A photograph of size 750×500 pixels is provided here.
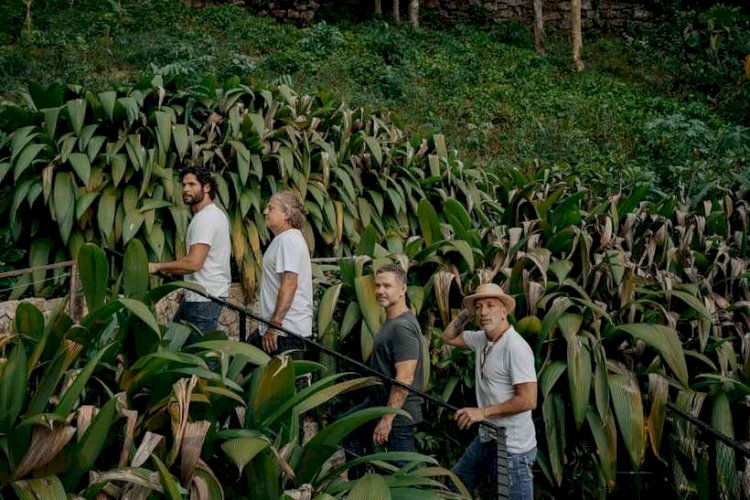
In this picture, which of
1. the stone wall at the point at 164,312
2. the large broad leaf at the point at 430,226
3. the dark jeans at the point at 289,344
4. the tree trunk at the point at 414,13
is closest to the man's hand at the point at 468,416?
the dark jeans at the point at 289,344

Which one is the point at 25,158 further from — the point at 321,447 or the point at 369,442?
the point at 321,447

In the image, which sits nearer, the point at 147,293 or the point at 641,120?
the point at 147,293

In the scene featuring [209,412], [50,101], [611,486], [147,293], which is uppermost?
[50,101]

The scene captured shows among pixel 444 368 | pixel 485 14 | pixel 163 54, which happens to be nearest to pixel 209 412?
pixel 444 368

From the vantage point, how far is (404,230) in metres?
8.70

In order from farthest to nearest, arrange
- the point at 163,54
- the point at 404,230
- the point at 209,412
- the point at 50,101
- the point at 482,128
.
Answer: the point at 163,54 < the point at 482,128 < the point at 404,230 < the point at 50,101 < the point at 209,412

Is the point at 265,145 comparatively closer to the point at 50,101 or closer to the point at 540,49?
the point at 50,101

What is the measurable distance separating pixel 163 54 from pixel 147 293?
1157 cm

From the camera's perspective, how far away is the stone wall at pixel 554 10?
71.9 feet

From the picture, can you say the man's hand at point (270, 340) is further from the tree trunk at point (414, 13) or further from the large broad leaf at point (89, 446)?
the tree trunk at point (414, 13)

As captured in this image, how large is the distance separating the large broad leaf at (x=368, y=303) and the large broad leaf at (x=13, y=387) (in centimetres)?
247

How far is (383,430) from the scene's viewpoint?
15.4ft

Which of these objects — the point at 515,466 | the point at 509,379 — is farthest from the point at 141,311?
the point at 515,466

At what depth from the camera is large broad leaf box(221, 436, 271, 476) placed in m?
3.54
